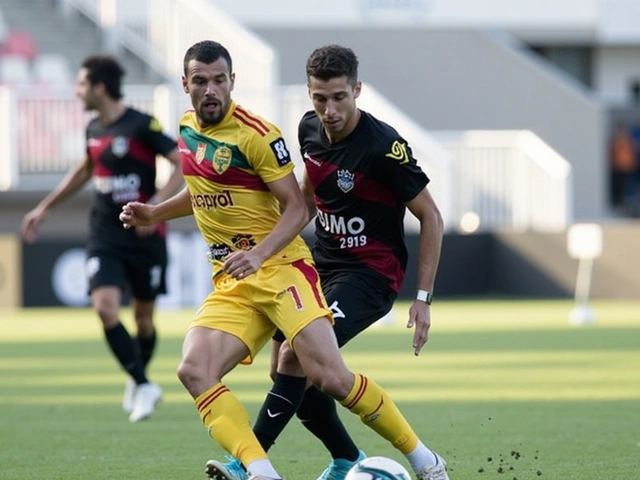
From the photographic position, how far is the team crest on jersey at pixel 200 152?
655 cm

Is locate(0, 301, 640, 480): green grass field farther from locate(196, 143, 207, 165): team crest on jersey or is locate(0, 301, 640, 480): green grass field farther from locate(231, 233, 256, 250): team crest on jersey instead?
locate(196, 143, 207, 165): team crest on jersey

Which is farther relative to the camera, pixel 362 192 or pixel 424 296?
pixel 362 192

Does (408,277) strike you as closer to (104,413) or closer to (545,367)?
(545,367)

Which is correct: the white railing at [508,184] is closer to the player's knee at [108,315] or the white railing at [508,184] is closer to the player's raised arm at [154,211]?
the player's knee at [108,315]

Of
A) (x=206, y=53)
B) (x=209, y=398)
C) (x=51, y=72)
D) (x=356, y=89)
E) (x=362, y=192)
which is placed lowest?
(x=209, y=398)

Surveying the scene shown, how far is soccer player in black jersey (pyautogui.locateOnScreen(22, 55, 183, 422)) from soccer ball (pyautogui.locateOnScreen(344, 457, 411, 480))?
400 cm

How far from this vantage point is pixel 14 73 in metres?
25.8

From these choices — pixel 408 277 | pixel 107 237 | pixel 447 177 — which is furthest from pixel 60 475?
pixel 447 177

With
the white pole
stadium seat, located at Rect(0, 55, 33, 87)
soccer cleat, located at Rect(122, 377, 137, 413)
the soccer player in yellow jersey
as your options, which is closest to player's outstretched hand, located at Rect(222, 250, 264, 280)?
the soccer player in yellow jersey

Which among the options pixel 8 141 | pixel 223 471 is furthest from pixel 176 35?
pixel 223 471

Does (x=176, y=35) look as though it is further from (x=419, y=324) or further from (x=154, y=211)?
(x=419, y=324)

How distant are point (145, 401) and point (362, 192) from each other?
10.8 feet

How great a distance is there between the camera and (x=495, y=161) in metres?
24.1

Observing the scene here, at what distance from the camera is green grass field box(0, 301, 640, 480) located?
7.41m
